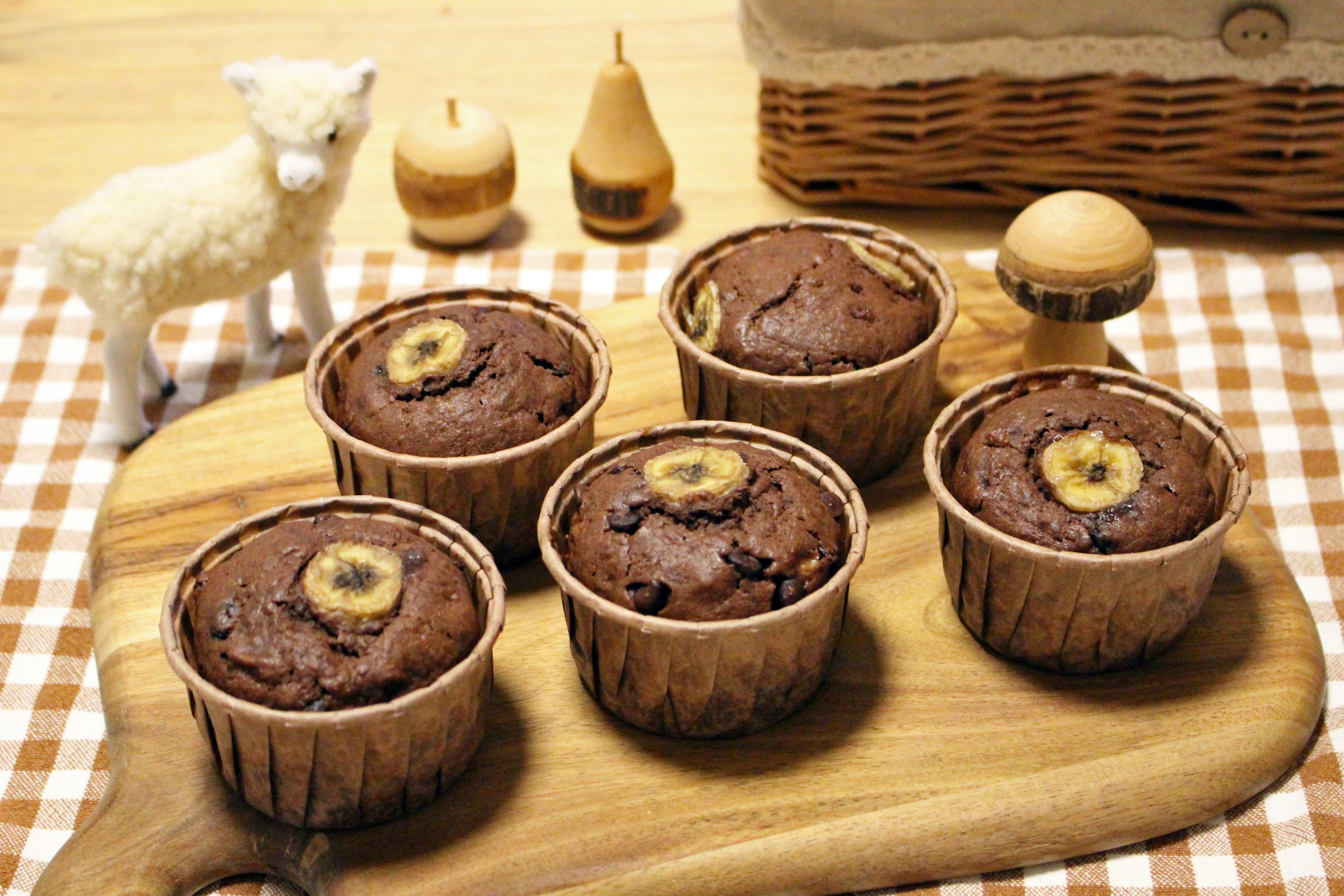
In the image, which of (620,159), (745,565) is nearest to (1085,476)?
(745,565)

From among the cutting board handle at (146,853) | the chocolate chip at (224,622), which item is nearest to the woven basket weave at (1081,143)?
the chocolate chip at (224,622)

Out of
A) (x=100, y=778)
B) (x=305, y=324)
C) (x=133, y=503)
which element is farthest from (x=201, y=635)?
(x=305, y=324)

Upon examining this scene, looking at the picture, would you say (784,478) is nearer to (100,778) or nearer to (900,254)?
(900,254)

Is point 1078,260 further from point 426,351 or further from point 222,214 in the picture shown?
point 222,214

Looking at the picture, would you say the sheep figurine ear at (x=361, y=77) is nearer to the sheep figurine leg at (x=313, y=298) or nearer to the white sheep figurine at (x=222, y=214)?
the white sheep figurine at (x=222, y=214)

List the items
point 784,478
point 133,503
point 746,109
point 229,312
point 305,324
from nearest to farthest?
point 784,478 → point 133,503 → point 305,324 → point 229,312 → point 746,109
